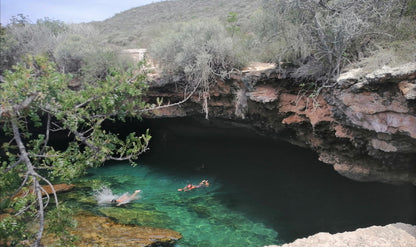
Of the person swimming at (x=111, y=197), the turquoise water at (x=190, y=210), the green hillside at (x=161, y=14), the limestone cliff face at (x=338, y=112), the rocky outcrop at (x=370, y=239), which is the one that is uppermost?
the green hillside at (x=161, y=14)

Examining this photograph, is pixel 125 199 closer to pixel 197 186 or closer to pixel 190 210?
pixel 190 210

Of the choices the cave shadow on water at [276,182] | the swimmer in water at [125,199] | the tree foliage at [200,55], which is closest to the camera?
the cave shadow on water at [276,182]

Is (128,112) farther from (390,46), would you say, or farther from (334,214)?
(334,214)

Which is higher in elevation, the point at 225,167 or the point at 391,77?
the point at 391,77

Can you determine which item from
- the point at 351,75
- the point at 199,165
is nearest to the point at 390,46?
the point at 351,75

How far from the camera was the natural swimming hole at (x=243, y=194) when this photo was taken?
689cm

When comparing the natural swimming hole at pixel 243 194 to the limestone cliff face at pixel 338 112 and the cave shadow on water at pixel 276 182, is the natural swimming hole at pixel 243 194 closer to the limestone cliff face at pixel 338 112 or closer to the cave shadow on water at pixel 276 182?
the cave shadow on water at pixel 276 182

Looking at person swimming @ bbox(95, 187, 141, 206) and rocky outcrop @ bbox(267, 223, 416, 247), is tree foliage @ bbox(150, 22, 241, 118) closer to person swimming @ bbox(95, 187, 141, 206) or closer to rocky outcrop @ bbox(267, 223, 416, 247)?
person swimming @ bbox(95, 187, 141, 206)

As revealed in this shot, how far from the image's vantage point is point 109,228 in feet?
21.6

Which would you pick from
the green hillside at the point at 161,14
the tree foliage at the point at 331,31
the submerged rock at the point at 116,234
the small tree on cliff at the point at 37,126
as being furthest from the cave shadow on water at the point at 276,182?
the green hillside at the point at 161,14

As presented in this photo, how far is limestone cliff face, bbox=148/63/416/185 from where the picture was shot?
15.6 ft

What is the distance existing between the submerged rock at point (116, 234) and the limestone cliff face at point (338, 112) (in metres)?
3.66

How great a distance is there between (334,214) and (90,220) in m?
5.80

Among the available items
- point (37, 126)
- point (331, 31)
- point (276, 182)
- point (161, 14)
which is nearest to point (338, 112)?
point (331, 31)
